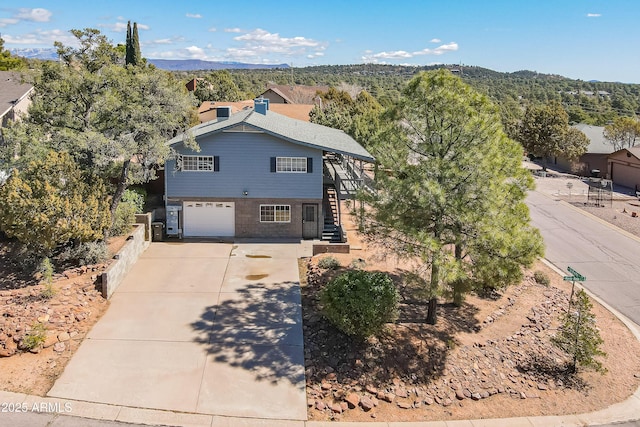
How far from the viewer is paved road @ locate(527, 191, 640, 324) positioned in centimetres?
1908

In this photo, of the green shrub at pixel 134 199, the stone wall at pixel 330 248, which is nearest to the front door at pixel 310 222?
the stone wall at pixel 330 248

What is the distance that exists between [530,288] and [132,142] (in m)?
15.9

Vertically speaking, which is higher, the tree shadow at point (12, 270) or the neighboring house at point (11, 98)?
the neighboring house at point (11, 98)

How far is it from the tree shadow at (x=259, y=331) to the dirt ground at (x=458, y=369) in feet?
1.50

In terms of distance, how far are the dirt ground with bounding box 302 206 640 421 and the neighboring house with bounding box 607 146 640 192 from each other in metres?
30.9

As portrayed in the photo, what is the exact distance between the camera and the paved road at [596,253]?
19078mm

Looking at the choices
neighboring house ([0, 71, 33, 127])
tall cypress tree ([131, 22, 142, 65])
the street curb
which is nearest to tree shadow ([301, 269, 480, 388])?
the street curb

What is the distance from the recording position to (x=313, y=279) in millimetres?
17656

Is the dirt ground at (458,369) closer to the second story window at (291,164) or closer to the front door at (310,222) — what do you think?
the front door at (310,222)

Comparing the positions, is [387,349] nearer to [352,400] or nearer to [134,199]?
[352,400]

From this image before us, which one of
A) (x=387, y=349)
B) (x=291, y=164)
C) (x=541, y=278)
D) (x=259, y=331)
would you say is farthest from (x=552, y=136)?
(x=259, y=331)

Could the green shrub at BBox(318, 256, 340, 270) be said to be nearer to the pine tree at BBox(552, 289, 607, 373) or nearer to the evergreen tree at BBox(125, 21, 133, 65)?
the pine tree at BBox(552, 289, 607, 373)

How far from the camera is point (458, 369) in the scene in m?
13.1

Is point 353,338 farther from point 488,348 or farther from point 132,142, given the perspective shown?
point 132,142
